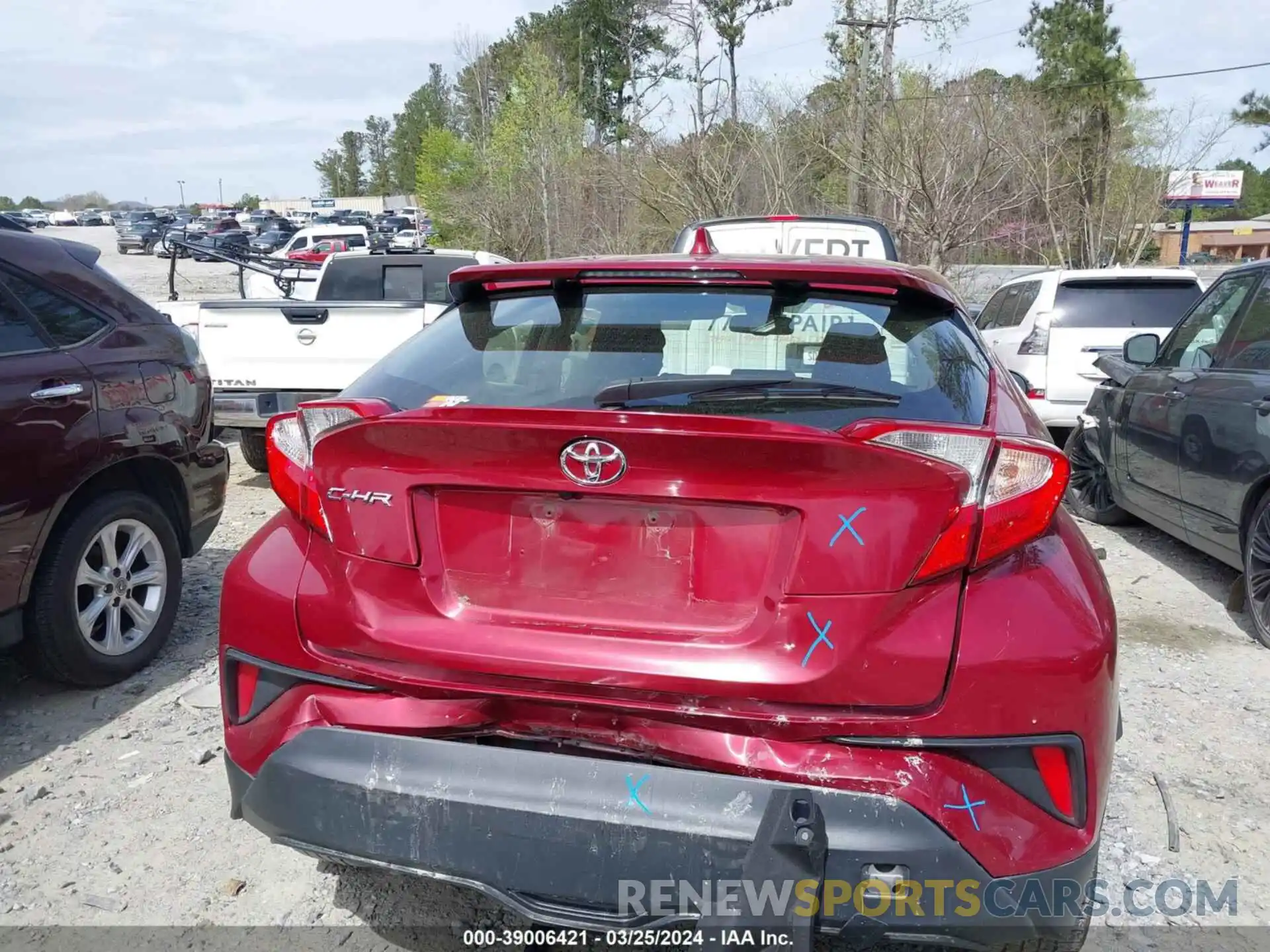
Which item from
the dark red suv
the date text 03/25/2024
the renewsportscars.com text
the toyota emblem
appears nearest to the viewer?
the renewsportscars.com text

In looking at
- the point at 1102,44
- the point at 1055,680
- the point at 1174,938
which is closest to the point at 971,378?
the point at 1055,680

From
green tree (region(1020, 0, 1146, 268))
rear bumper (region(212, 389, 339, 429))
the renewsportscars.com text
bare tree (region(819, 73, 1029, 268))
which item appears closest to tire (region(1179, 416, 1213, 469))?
the renewsportscars.com text

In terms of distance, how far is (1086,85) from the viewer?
28688 mm

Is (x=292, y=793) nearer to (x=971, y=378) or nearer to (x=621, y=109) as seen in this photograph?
(x=971, y=378)

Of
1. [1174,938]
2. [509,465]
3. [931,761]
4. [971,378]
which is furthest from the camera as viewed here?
[1174,938]

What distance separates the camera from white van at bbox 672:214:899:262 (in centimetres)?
868

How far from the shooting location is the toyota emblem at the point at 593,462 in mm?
2080

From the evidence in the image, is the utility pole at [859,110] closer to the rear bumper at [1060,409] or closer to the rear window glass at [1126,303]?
the rear window glass at [1126,303]

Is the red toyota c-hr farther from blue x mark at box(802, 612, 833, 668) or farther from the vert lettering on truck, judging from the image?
the vert lettering on truck

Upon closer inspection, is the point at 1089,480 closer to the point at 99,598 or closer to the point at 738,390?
the point at 738,390

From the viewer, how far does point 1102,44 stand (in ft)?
102

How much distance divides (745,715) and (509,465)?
2.33 feet

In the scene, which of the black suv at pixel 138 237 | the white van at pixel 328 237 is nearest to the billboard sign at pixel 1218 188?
the white van at pixel 328 237

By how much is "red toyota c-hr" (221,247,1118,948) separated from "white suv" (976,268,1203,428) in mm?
6806
